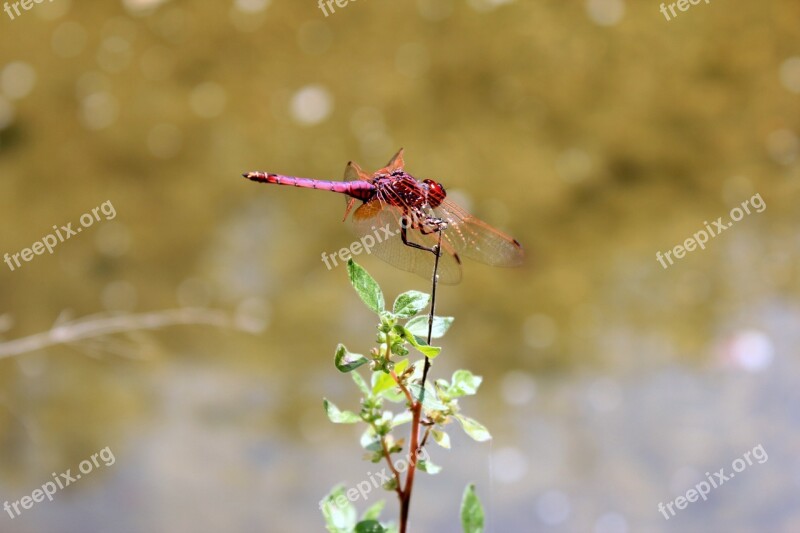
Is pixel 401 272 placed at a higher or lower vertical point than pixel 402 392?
higher

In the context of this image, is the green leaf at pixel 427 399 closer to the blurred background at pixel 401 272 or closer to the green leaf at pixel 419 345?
the green leaf at pixel 419 345

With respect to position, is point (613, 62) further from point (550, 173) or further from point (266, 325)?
point (266, 325)

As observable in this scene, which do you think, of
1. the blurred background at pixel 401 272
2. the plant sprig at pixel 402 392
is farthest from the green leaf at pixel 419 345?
the blurred background at pixel 401 272

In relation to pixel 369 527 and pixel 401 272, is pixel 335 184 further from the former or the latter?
pixel 401 272

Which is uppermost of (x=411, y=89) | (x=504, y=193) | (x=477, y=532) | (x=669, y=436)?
(x=411, y=89)

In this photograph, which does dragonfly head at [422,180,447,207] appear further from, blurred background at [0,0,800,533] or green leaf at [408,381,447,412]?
blurred background at [0,0,800,533]

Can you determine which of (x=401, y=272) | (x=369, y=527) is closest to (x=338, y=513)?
(x=369, y=527)

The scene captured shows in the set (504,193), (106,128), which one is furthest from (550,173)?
(106,128)
